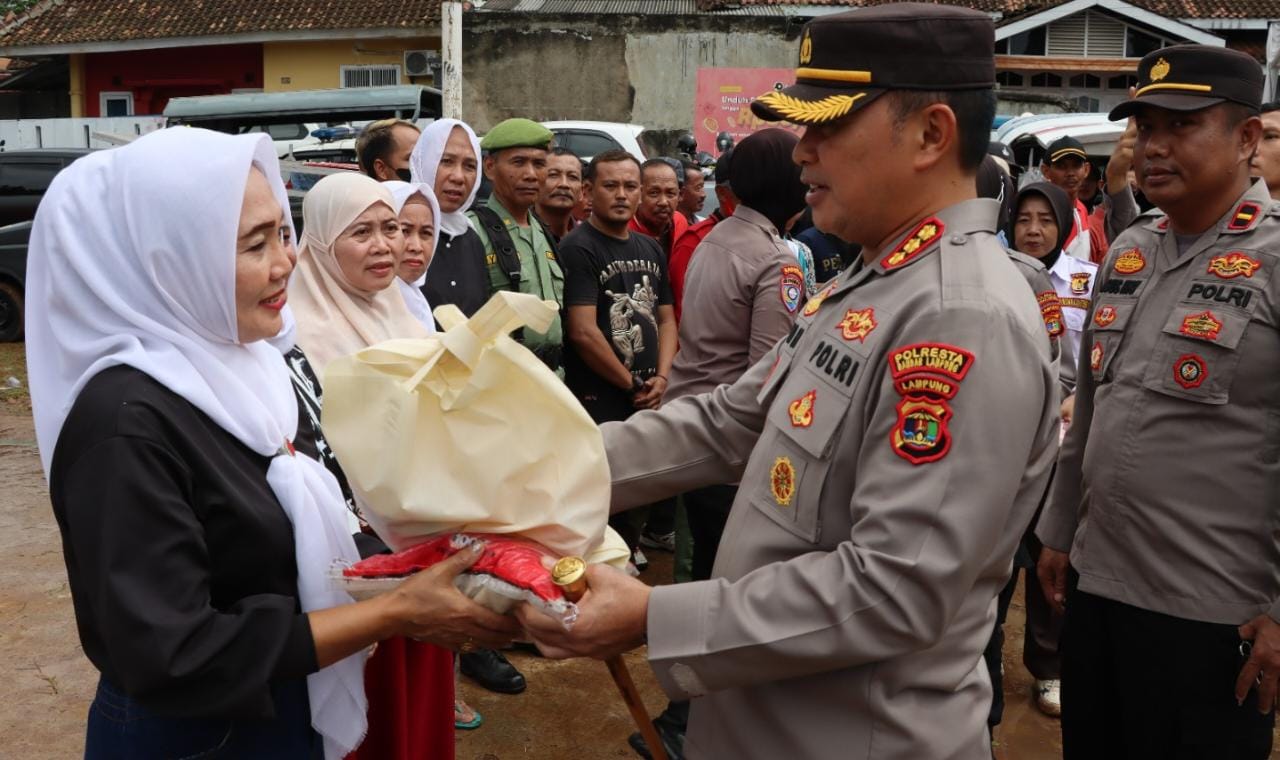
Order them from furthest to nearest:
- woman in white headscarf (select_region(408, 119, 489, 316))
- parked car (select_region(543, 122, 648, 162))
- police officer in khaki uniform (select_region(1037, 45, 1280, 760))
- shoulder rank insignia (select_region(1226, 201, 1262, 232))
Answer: parked car (select_region(543, 122, 648, 162)), woman in white headscarf (select_region(408, 119, 489, 316)), shoulder rank insignia (select_region(1226, 201, 1262, 232)), police officer in khaki uniform (select_region(1037, 45, 1280, 760))

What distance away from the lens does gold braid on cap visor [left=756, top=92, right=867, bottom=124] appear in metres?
1.67

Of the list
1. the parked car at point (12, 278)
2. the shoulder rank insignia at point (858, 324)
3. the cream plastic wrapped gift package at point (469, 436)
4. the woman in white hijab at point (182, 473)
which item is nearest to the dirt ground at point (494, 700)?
the woman in white hijab at point (182, 473)

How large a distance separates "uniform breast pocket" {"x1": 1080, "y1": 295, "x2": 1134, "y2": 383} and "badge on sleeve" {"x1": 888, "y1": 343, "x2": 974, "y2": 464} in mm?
1384

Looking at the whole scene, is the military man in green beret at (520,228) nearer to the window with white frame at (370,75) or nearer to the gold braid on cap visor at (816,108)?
the gold braid on cap visor at (816,108)

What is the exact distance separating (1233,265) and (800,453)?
1.42 m

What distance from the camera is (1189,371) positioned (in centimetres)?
249

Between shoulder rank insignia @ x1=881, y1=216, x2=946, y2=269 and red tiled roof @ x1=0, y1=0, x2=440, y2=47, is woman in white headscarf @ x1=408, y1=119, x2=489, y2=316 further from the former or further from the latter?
red tiled roof @ x1=0, y1=0, x2=440, y2=47

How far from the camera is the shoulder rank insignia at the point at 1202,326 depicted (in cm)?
247

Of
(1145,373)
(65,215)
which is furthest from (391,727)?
(1145,373)

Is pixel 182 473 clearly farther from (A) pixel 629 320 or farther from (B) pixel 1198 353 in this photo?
(A) pixel 629 320

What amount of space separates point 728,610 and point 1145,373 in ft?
4.80

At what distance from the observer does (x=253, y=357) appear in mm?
1934

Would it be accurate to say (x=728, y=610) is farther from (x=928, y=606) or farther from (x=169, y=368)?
(x=169, y=368)

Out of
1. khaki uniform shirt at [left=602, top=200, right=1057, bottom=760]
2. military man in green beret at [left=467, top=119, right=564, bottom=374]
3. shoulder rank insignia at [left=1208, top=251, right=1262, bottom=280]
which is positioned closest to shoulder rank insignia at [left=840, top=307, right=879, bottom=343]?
khaki uniform shirt at [left=602, top=200, right=1057, bottom=760]
